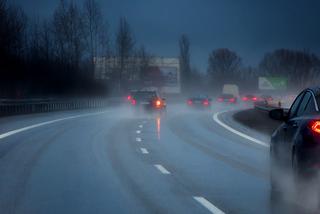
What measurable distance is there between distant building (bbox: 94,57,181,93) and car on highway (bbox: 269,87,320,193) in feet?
266

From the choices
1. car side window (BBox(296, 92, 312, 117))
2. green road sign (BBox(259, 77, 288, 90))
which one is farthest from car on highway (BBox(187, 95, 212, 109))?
car side window (BBox(296, 92, 312, 117))

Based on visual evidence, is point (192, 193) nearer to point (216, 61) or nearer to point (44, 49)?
point (44, 49)

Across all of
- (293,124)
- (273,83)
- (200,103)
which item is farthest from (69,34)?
(293,124)

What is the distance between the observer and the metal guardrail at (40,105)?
149ft

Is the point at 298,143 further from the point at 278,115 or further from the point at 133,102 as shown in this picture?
the point at 133,102

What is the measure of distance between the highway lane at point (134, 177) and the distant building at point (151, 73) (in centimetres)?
7075

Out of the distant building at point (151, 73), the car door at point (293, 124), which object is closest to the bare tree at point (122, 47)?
the distant building at point (151, 73)

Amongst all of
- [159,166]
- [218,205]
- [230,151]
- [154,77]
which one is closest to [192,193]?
[218,205]

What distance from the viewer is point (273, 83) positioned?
392 feet

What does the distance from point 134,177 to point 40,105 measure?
4000cm

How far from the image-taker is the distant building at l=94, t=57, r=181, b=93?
3711 inches

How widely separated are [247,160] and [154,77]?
79840 mm

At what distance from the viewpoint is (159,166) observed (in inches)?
612

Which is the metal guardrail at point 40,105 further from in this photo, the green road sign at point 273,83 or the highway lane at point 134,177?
the green road sign at point 273,83
